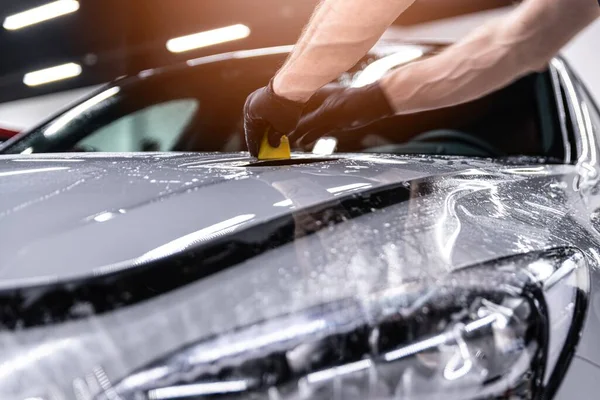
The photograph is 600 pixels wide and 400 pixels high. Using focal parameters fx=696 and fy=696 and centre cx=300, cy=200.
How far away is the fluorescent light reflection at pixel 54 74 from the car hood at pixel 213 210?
19.5 feet

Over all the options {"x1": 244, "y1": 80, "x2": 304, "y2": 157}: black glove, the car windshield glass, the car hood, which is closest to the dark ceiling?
the car windshield glass

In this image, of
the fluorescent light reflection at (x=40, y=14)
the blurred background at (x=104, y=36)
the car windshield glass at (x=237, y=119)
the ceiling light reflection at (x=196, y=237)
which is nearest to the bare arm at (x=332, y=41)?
the car windshield glass at (x=237, y=119)

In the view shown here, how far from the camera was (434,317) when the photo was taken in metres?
0.52

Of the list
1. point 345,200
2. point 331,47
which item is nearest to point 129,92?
point 331,47

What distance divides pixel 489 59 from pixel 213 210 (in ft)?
2.36

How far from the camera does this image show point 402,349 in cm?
51

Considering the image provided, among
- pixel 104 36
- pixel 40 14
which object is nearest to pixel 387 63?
pixel 40 14

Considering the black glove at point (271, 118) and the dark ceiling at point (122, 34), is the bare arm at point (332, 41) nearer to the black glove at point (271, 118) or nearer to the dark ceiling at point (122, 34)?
the black glove at point (271, 118)

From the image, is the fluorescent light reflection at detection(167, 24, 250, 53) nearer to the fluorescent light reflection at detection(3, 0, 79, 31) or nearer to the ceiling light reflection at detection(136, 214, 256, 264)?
the fluorescent light reflection at detection(3, 0, 79, 31)

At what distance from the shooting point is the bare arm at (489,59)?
1.08m

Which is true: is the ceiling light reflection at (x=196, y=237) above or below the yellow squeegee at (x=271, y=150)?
above

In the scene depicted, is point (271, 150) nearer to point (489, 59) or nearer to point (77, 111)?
point (489, 59)

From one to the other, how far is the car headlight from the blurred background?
534 cm

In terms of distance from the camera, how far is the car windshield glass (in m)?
1.44
